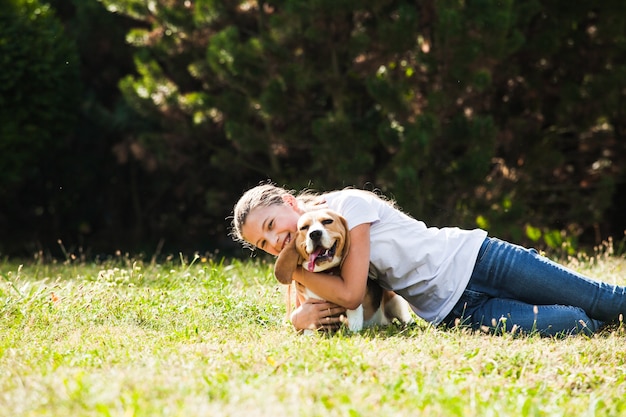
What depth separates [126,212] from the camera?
1320cm

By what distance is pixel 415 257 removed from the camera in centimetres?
455

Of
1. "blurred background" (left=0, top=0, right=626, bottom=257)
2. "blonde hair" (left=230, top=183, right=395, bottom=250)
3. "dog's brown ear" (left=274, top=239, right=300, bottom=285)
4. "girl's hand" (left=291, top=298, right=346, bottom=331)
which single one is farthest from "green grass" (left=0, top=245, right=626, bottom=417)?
"blurred background" (left=0, top=0, right=626, bottom=257)

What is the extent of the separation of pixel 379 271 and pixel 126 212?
30.3 ft

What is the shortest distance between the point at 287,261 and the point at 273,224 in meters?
0.25

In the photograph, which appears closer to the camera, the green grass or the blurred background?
the green grass

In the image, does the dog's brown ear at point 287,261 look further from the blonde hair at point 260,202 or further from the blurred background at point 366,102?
the blurred background at point 366,102

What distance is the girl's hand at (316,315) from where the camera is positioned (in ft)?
14.7

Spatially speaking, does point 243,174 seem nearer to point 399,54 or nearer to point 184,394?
point 399,54

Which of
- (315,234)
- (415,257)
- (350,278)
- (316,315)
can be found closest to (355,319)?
(316,315)

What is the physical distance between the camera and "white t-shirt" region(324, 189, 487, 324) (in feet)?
14.9

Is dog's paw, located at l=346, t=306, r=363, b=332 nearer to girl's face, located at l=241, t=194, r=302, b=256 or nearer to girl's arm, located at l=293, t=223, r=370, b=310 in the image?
girl's arm, located at l=293, t=223, r=370, b=310

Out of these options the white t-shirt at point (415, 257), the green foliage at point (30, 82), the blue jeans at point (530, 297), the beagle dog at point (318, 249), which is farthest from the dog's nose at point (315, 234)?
the green foliage at point (30, 82)

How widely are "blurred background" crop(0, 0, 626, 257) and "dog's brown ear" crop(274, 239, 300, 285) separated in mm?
4000

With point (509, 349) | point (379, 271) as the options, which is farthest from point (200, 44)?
point (509, 349)
